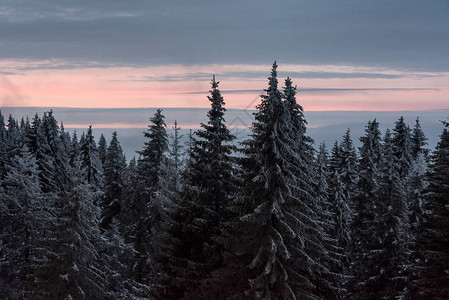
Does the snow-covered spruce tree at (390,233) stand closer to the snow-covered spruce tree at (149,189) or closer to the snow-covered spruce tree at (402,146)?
the snow-covered spruce tree at (149,189)

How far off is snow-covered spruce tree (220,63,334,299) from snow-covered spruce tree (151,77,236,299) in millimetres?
3174

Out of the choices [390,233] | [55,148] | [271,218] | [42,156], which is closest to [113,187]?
[55,148]

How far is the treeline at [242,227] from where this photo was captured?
73.4 feet

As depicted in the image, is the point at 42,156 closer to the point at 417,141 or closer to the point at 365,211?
the point at 365,211

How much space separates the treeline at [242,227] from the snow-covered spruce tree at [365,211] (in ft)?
0.47

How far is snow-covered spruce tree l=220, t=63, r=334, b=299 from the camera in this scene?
21.5 metres

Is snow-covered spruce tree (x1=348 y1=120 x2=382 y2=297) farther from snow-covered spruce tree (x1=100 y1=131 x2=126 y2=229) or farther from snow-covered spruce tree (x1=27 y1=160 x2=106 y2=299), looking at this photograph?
snow-covered spruce tree (x1=100 y1=131 x2=126 y2=229)

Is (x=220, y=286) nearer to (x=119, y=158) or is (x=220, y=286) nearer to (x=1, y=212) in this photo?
(x=1, y=212)

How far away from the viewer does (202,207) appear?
26516 mm

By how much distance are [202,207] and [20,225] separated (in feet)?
67.0

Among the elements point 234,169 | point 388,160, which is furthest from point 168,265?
point 388,160

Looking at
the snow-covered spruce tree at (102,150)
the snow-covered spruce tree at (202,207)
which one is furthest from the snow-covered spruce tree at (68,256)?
the snow-covered spruce tree at (102,150)

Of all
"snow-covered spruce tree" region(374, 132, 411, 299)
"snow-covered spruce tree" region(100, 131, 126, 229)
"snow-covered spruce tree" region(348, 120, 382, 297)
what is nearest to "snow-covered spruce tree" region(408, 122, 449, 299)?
"snow-covered spruce tree" region(374, 132, 411, 299)

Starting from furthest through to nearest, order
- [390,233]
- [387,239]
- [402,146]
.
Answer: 1. [402,146]
2. [387,239]
3. [390,233]
